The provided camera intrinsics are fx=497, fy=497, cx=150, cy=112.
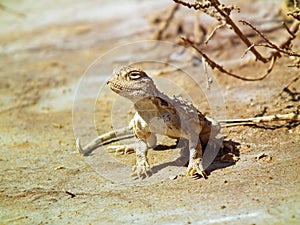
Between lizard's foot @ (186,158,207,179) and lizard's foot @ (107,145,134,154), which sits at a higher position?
lizard's foot @ (186,158,207,179)

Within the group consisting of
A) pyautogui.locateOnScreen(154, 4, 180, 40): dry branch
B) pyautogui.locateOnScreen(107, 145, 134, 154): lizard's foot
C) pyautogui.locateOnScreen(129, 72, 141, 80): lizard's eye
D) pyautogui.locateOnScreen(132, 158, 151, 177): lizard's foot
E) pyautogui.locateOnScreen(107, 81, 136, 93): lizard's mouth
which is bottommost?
pyautogui.locateOnScreen(107, 145, 134, 154): lizard's foot

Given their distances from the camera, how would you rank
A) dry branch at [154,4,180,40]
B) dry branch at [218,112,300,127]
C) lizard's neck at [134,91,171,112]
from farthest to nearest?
1. dry branch at [154,4,180,40]
2. dry branch at [218,112,300,127]
3. lizard's neck at [134,91,171,112]

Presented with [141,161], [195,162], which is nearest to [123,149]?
[141,161]

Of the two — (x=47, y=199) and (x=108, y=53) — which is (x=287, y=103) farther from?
(x=108, y=53)

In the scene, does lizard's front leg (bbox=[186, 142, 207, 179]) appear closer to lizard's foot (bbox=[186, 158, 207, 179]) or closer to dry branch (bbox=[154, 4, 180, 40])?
lizard's foot (bbox=[186, 158, 207, 179])

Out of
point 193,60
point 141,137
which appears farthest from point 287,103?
point 193,60

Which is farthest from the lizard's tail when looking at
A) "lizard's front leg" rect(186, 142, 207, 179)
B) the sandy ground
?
"lizard's front leg" rect(186, 142, 207, 179)

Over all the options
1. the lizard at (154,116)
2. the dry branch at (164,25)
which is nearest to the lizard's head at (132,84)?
the lizard at (154,116)
